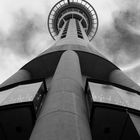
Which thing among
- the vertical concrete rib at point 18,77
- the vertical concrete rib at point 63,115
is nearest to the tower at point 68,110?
the vertical concrete rib at point 63,115

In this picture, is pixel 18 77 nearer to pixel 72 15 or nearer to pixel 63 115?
pixel 63 115

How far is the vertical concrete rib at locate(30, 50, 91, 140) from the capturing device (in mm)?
6719

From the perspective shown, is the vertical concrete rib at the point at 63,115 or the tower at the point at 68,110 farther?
the tower at the point at 68,110

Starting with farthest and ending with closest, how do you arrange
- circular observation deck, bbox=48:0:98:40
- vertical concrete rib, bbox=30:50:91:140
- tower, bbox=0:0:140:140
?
circular observation deck, bbox=48:0:98:40 < tower, bbox=0:0:140:140 < vertical concrete rib, bbox=30:50:91:140

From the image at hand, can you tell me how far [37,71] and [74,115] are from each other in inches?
525

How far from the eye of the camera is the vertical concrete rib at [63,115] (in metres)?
6.72

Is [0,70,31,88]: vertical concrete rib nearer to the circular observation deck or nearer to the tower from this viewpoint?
the tower

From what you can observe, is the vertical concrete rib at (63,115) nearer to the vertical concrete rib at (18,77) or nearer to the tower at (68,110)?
the tower at (68,110)

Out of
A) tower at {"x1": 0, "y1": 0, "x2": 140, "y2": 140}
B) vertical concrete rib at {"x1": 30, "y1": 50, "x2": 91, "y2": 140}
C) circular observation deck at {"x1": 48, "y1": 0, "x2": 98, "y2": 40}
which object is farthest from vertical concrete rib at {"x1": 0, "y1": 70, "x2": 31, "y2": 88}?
circular observation deck at {"x1": 48, "y1": 0, "x2": 98, "y2": 40}

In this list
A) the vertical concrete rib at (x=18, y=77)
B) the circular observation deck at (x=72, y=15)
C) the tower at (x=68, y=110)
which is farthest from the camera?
the circular observation deck at (x=72, y=15)

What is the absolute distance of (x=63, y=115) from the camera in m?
7.61

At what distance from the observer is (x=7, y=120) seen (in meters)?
11.6

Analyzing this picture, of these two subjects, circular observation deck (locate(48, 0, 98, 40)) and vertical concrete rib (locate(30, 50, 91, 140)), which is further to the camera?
circular observation deck (locate(48, 0, 98, 40))

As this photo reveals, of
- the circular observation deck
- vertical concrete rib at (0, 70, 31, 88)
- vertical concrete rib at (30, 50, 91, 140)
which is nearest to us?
vertical concrete rib at (30, 50, 91, 140)
